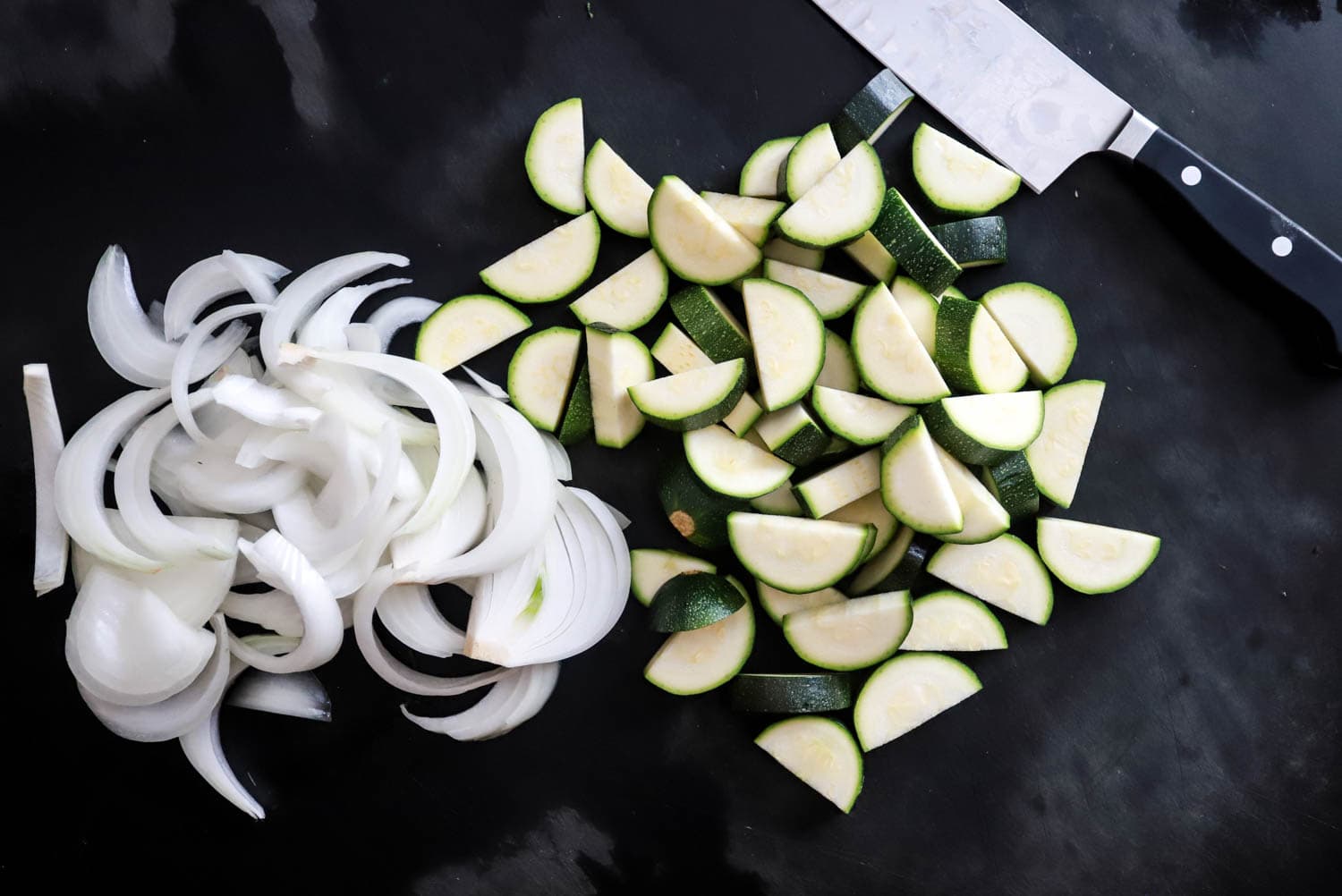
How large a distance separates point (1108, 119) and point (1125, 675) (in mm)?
1675

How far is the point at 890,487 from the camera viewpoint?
2924mm

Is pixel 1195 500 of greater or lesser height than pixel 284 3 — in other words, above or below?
above

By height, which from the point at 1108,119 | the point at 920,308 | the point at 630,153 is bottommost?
the point at 630,153

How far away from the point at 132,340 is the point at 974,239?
250 cm

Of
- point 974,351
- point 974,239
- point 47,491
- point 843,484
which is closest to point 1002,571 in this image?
point 843,484

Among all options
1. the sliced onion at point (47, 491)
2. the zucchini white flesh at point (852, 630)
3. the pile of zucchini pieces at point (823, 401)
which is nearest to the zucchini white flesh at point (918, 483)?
the pile of zucchini pieces at point (823, 401)

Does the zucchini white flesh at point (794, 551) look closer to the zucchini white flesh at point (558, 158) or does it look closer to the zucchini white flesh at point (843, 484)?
the zucchini white flesh at point (843, 484)

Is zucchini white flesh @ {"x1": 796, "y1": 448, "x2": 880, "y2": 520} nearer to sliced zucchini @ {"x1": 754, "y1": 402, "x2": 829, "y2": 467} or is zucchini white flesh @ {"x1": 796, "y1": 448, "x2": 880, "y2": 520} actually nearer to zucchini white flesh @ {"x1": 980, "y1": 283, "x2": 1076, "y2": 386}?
sliced zucchini @ {"x1": 754, "y1": 402, "x2": 829, "y2": 467}

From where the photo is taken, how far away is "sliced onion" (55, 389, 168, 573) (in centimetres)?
288

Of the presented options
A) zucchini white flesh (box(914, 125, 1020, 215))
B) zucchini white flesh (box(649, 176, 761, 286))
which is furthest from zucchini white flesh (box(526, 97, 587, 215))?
zucchini white flesh (box(914, 125, 1020, 215))

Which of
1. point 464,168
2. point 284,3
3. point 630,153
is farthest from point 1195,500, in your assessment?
point 284,3

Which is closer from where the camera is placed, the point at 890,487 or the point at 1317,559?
the point at 890,487

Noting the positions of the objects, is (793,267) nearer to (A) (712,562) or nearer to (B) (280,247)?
(A) (712,562)

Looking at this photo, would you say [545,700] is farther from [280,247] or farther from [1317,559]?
[1317,559]
